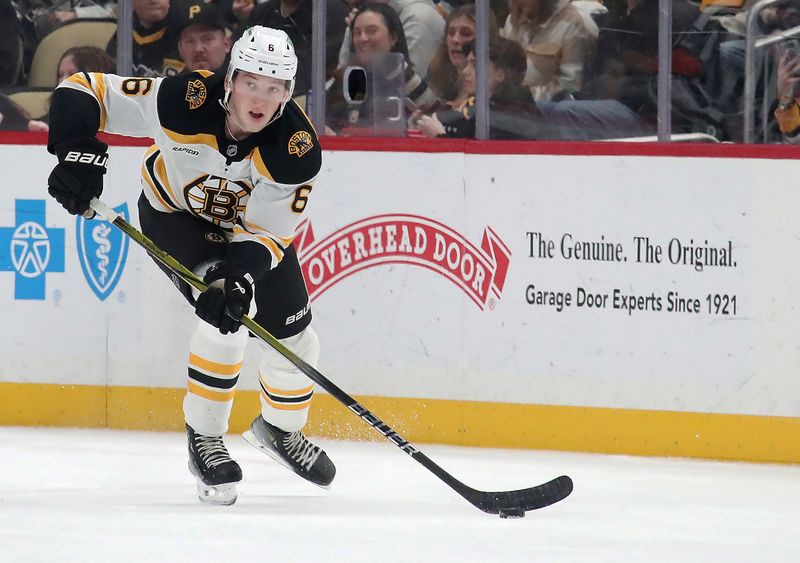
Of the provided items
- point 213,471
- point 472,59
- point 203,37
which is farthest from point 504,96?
point 213,471

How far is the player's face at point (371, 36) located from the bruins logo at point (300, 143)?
1163mm

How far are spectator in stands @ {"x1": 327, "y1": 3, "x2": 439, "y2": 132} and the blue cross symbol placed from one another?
0.94 m

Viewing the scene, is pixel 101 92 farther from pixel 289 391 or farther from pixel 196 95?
pixel 289 391

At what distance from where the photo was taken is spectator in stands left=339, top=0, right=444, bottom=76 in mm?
4172

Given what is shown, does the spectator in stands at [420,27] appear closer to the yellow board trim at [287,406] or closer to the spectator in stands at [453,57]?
the spectator in stands at [453,57]

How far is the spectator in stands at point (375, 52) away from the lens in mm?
4211

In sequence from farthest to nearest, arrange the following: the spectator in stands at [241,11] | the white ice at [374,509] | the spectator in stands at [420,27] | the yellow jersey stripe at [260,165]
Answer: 1. the spectator in stands at [241,11]
2. the spectator in stands at [420,27]
3. the yellow jersey stripe at [260,165]
4. the white ice at [374,509]

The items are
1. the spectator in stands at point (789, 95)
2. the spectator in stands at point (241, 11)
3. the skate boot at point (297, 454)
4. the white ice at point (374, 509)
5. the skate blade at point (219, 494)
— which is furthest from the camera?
the spectator in stands at point (241, 11)

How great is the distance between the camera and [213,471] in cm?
317

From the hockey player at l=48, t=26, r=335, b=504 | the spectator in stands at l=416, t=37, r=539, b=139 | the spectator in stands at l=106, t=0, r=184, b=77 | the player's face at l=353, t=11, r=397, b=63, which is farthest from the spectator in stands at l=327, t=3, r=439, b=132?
the hockey player at l=48, t=26, r=335, b=504

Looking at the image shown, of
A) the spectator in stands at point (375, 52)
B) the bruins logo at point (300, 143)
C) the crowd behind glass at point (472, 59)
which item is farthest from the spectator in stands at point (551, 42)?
the bruins logo at point (300, 143)

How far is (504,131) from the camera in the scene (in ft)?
13.7

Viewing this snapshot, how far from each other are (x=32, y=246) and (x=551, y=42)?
172cm

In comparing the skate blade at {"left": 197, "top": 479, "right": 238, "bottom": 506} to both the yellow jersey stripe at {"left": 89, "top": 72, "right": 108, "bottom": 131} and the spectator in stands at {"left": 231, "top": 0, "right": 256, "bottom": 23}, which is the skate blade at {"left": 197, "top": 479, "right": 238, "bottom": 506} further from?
the spectator in stands at {"left": 231, "top": 0, "right": 256, "bottom": 23}
